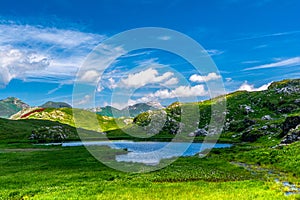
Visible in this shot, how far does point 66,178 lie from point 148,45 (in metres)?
24.6

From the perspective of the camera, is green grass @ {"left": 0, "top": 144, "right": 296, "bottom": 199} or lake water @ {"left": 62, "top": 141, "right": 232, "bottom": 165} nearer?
green grass @ {"left": 0, "top": 144, "right": 296, "bottom": 199}

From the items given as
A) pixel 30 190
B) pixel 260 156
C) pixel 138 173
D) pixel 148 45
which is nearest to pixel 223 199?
pixel 138 173

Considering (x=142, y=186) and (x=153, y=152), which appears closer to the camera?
(x=142, y=186)

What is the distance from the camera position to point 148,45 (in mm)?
47688

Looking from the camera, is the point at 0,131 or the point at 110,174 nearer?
the point at 110,174

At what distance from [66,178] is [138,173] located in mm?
11565

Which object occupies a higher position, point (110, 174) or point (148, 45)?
point (148, 45)

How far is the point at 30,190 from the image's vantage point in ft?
114

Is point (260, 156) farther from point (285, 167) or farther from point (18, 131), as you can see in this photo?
point (18, 131)

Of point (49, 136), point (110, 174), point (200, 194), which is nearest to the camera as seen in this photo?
point (200, 194)

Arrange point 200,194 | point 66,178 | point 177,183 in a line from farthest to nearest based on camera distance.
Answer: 1. point 66,178
2. point 177,183
3. point 200,194

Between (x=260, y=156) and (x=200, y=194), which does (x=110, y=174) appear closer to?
(x=200, y=194)

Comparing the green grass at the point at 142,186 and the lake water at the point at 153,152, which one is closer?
the green grass at the point at 142,186

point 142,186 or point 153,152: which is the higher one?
point 153,152
